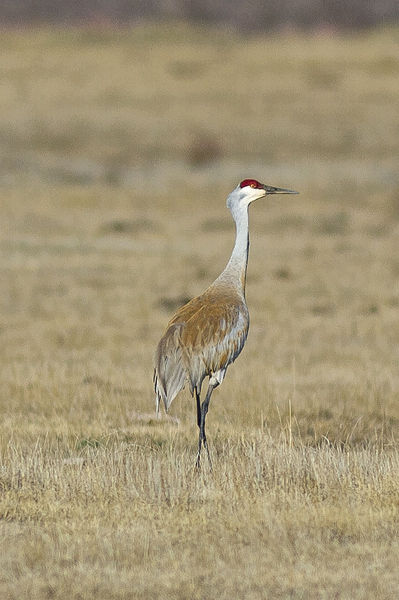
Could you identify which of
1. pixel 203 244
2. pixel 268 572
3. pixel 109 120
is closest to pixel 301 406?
pixel 268 572

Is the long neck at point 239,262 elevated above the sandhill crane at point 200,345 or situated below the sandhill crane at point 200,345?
above

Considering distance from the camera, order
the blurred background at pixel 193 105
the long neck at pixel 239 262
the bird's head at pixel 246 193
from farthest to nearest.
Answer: the blurred background at pixel 193 105 → the bird's head at pixel 246 193 → the long neck at pixel 239 262

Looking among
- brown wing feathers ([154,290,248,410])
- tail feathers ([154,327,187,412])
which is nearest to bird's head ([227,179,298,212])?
brown wing feathers ([154,290,248,410])

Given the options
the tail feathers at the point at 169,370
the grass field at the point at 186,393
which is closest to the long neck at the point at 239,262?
the tail feathers at the point at 169,370

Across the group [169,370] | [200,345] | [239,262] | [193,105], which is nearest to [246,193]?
[239,262]

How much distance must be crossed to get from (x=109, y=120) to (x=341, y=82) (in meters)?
16.5

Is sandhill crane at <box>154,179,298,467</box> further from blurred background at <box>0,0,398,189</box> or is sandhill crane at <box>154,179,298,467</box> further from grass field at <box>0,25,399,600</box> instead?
blurred background at <box>0,0,398,189</box>

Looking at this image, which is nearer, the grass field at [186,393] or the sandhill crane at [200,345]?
the grass field at [186,393]

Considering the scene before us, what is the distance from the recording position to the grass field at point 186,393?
20.0ft

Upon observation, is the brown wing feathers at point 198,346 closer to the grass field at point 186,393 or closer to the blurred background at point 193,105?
the grass field at point 186,393

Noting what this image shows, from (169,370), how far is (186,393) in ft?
10.4

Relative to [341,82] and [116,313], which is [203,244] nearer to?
[116,313]

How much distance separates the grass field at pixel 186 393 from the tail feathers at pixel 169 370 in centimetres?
49

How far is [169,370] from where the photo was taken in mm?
8609
